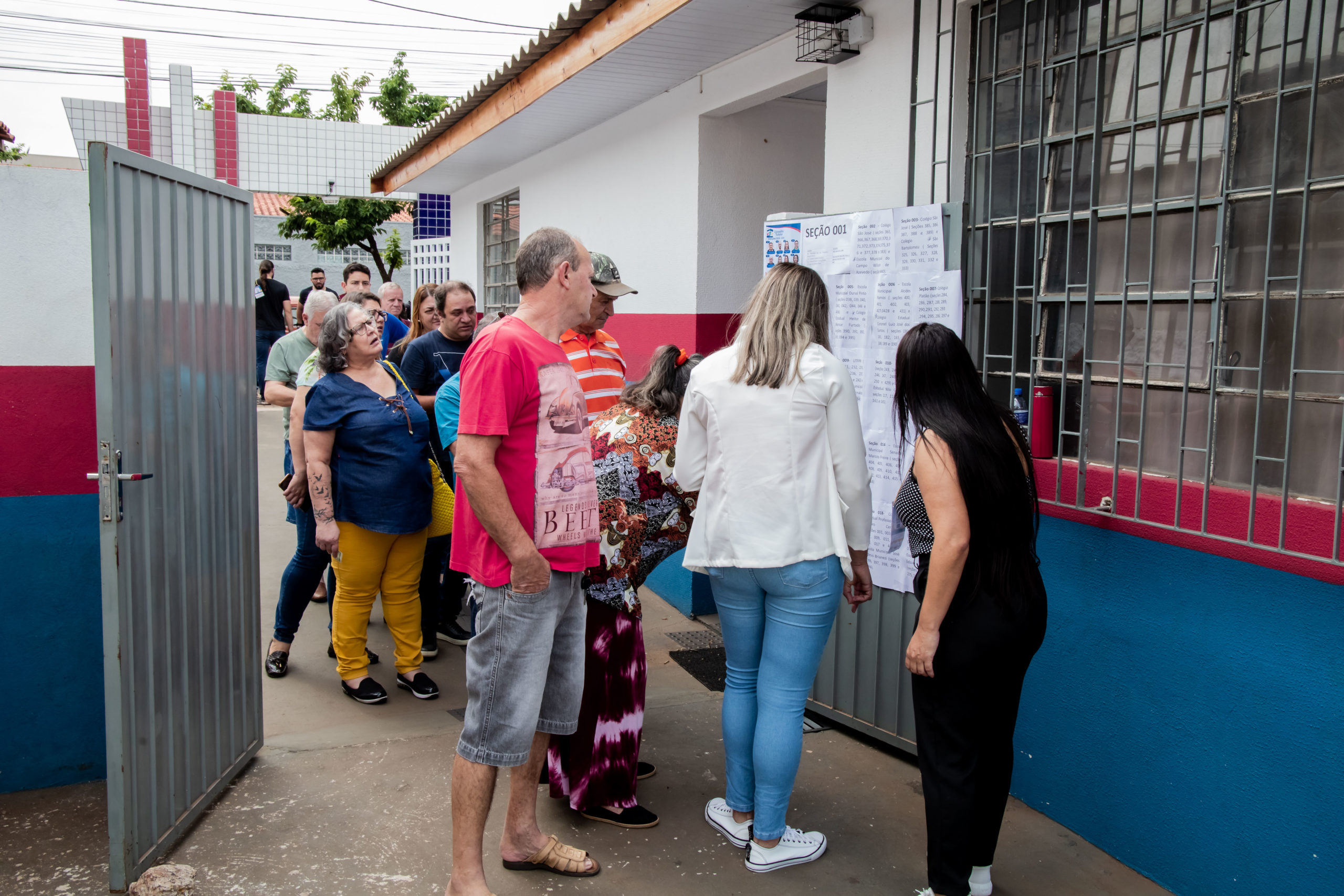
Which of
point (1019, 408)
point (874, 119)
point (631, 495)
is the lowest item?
point (631, 495)

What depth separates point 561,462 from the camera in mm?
2637

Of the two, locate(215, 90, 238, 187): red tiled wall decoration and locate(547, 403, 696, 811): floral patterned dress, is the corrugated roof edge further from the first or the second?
locate(215, 90, 238, 187): red tiled wall decoration

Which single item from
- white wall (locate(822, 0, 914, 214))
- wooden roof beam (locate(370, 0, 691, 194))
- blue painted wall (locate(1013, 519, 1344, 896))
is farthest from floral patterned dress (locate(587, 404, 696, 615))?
wooden roof beam (locate(370, 0, 691, 194))

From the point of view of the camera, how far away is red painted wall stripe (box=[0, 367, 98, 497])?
319cm

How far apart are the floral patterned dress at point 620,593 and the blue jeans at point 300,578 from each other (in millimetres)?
1779

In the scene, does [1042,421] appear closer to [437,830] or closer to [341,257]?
[437,830]

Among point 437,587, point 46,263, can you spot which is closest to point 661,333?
point 437,587

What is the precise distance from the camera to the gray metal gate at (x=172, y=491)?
104 inches

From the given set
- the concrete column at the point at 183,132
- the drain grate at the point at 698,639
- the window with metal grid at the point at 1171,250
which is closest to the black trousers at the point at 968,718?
the window with metal grid at the point at 1171,250

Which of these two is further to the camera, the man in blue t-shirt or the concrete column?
the concrete column

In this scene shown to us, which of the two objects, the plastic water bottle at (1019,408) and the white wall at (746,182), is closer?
the plastic water bottle at (1019,408)

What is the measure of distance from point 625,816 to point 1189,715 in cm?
177

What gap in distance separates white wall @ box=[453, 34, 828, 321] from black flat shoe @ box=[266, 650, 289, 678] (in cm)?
293

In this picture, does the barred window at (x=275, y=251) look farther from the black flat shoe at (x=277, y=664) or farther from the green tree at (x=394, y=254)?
the black flat shoe at (x=277, y=664)
